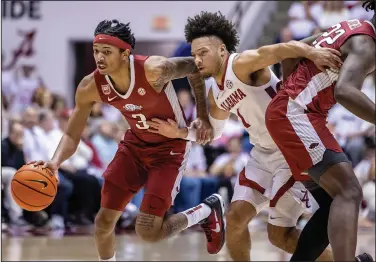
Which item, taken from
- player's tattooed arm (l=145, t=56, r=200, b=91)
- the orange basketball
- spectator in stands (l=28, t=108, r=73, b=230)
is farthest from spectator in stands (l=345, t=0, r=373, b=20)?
the orange basketball

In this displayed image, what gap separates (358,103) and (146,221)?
208 cm

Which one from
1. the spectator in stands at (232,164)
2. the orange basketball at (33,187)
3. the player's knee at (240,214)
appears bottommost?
the spectator in stands at (232,164)

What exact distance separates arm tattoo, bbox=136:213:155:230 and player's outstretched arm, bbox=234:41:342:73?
48.2 inches

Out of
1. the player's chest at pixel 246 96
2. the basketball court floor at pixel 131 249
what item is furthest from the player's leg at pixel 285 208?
the basketball court floor at pixel 131 249

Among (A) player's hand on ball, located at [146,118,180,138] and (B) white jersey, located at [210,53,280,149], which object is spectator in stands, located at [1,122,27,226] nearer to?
(A) player's hand on ball, located at [146,118,180,138]

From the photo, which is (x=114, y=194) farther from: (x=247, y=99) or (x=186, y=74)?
(x=247, y=99)

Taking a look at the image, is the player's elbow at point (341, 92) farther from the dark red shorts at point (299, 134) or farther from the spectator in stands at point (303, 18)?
the spectator in stands at point (303, 18)

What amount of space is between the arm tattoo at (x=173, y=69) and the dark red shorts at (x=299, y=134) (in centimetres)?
106

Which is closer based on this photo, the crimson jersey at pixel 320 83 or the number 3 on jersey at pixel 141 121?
the crimson jersey at pixel 320 83

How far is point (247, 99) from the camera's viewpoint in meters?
5.67

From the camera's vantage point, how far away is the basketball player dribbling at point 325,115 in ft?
14.4

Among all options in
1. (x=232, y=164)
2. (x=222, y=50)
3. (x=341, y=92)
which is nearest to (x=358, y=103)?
(x=341, y=92)

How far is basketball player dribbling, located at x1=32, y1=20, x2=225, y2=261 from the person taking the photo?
5.75 m

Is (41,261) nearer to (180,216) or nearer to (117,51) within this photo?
(180,216)
